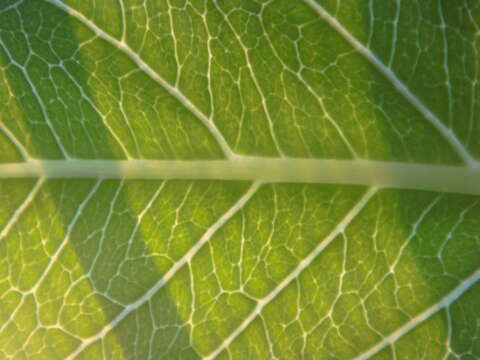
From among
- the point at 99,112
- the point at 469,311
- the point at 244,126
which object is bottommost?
the point at 469,311

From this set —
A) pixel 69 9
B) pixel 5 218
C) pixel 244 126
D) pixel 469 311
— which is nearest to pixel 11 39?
pixel 69 9

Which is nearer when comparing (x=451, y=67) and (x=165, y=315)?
(x=451, y=67)

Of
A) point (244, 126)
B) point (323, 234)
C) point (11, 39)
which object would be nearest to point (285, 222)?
point (323, 234)

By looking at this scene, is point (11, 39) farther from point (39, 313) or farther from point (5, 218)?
point (39, 313)

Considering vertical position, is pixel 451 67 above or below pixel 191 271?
above
